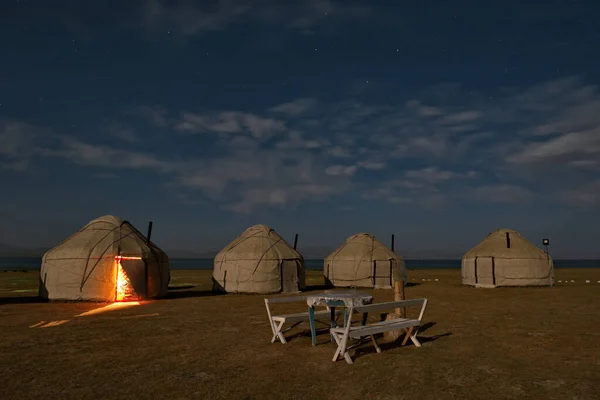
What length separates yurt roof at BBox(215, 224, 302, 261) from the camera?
2346 cm

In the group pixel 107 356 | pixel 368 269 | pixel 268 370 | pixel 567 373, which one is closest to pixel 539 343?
pixel 567 373

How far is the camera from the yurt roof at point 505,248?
26.2 meters

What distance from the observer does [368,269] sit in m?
27.1

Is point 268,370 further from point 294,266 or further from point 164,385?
point 294,266

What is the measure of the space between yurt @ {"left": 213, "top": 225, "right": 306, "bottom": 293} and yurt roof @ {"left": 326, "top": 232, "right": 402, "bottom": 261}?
15.5 feet

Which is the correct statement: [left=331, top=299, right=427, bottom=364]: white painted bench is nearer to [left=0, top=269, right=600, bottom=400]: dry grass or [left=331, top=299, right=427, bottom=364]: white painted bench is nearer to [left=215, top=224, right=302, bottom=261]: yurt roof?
[left=0, top=269, right=600, bottom=400]: dry grass

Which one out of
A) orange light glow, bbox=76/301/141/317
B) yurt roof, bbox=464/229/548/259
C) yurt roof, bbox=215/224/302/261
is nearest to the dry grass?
orange light glow, bbox=76/301/141/317

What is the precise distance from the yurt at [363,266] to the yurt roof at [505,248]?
17.2 ft

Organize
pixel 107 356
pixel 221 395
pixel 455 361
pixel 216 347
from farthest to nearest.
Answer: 1. pixel 216 347
2. pixel 107 356
3. pixel 455 361
4. pixel 221 395

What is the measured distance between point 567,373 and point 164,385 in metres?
6.42

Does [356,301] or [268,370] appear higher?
[356,301]

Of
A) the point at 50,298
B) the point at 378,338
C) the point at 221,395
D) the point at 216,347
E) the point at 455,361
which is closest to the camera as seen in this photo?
the point at 221,395

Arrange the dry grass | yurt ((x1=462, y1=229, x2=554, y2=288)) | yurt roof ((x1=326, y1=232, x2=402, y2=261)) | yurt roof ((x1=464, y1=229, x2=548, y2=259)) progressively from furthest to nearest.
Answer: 1. yurt roof ((x1=326, y1=232, x2=402, y2=261))
2. yurt roof ((x1=464, y1=229, x2=548, y2=259))
3. yurt ((x1=462, y1=229, x2=554, y2=288))
4. the dry grass

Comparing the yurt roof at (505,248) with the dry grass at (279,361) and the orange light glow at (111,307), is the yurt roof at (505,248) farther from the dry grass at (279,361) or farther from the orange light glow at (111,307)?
the orange light glow at (111,307)
